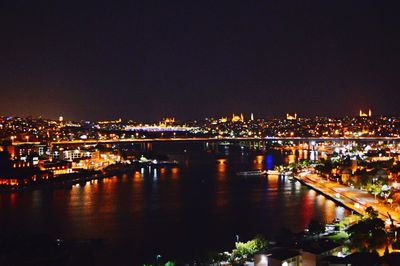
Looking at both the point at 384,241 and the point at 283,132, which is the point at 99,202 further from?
the point at 283,132

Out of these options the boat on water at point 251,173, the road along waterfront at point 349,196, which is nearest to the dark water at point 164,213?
the road along waterfront at point 349,196

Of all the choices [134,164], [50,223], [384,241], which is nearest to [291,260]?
[384,241]

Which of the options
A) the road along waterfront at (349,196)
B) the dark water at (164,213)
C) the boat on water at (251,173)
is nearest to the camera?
the dark water at (164,213)

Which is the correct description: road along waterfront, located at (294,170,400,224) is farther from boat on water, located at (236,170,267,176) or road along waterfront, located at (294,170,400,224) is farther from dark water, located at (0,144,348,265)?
boat on water, located at (236,170,267,176)

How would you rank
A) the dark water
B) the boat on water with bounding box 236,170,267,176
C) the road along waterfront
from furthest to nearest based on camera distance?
1. the boat on water with bounding box 236,170,267,176
2. the road along waterfront
3. the dark water

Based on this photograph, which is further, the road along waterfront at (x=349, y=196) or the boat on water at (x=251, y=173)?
the boat on water at (x=251, y=173)

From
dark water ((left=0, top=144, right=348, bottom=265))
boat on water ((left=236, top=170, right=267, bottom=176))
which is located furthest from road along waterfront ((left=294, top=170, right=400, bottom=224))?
boat on water ((left=236, top=170, right=267, bottom=176))

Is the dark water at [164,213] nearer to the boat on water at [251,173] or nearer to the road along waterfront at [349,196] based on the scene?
the road along waterfront at [349,196]

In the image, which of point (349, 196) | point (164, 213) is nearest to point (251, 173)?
point (349, 196)
